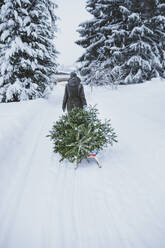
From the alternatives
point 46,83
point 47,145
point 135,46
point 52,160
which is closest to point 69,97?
point 47,145

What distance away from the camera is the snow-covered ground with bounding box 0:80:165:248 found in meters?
1.63

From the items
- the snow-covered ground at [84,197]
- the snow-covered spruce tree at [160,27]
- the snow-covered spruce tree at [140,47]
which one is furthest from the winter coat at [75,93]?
the snow-covered spruce tree at [160,27]

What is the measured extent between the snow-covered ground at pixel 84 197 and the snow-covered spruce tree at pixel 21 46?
6237 millimetres

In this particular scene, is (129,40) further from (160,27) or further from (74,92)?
(74,92)

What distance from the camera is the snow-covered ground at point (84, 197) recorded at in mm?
1627

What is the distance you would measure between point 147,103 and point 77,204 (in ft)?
20.3

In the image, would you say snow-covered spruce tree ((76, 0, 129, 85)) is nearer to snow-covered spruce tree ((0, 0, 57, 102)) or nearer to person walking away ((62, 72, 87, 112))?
snow-covered spruce tree ((0, 0, 57, 102))

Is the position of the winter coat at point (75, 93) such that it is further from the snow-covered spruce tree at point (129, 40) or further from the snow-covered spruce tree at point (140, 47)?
the snow-covered spruce tree at point (140, 47)

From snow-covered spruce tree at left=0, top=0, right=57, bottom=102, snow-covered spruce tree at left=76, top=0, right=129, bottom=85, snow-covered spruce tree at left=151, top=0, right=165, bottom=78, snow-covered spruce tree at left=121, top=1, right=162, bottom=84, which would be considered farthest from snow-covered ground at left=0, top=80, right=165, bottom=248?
snow-covered spruce tree at left=151, top=0, right=165, bottom=78

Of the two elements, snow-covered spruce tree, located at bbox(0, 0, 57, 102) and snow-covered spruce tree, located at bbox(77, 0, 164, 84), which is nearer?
snow-covered spruce tree, located at bbox(0, 0, 57, 102)

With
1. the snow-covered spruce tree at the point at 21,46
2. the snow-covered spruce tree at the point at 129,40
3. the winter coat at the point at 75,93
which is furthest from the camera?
the snow-covered spruce tree at the point at 129,40

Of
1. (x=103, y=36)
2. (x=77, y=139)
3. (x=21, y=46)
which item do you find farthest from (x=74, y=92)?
(x=103, y=36)

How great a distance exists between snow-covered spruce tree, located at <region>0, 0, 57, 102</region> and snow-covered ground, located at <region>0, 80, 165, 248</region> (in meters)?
6.24

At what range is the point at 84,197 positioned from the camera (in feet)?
7.25
